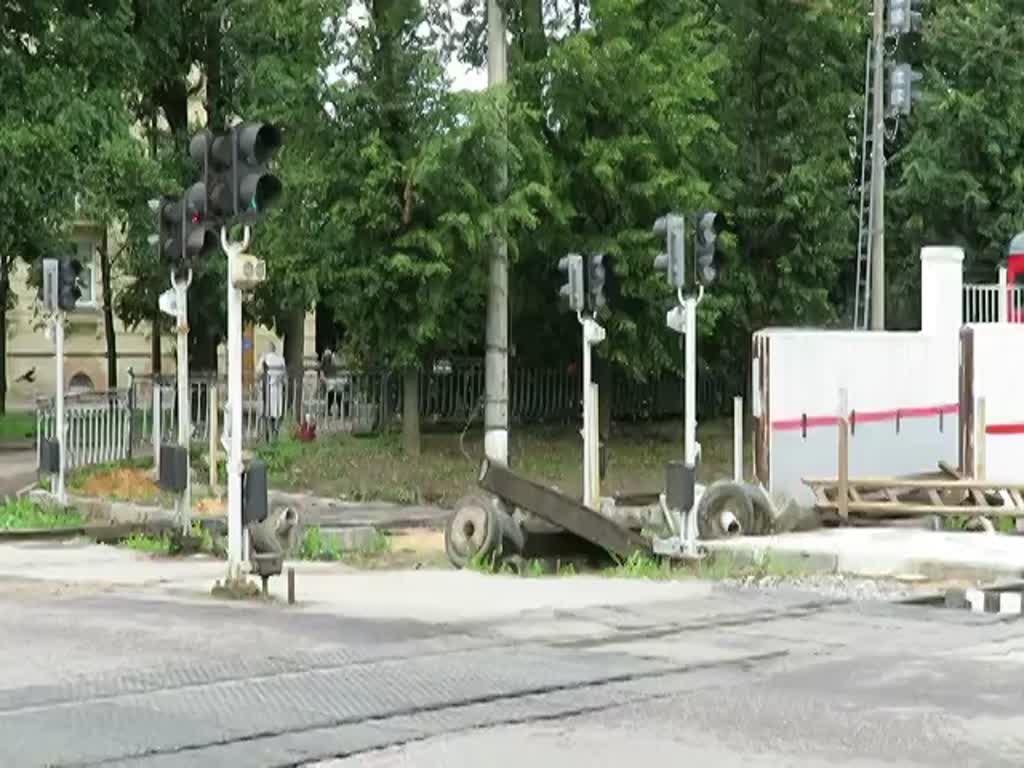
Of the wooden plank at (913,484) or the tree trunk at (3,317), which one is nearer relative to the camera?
the wooden plank at (913,484)

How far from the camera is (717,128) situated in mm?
27297

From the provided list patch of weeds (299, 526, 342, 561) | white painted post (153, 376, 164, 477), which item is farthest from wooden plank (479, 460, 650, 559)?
white painted post (153, 376, 164, 477)

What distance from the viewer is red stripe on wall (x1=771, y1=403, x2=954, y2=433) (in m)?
18.7

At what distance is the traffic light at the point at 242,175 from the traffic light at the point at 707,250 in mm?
5114

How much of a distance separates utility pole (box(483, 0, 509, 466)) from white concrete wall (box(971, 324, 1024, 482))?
22.6ft

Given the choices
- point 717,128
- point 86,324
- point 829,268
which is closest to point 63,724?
point 717,128

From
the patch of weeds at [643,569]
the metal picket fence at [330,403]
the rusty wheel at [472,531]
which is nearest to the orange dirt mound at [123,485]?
the metal picket fence at [330,403]

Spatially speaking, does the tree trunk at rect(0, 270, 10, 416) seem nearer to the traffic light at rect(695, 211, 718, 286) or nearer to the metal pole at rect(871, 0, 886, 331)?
the metal pole at rect(871, 0, 886, 331)

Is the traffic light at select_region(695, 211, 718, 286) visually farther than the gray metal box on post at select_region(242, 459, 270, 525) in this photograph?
Yes

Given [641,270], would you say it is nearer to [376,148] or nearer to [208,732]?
[376,148]

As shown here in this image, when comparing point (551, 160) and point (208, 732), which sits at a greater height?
point (551, 160)

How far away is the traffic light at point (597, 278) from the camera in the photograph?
17.7 meters

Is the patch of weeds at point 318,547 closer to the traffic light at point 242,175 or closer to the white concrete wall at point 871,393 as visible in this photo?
the traffic light at point 242,175

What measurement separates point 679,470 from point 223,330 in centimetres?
2055
